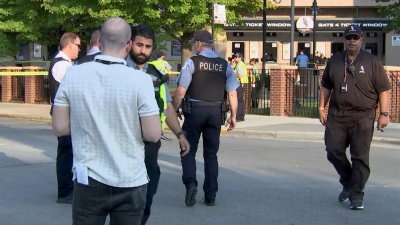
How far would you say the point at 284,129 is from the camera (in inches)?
582

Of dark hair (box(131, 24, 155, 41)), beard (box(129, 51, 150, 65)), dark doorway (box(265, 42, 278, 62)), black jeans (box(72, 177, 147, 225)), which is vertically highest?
dark doorway (box(265, 42, 278, 62))

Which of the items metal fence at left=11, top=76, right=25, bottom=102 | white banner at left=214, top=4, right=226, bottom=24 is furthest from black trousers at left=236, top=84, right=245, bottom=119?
metal fence at left=11, top=76, right=25, bottom=102

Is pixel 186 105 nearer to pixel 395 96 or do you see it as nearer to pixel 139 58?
pixel 139 58

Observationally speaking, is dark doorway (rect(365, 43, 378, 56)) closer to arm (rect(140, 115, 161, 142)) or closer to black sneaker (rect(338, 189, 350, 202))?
black sneaker (rect(338, 189, 350, 202))

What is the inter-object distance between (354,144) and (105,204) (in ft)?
12.8

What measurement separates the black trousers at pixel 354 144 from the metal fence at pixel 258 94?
40.2 feet

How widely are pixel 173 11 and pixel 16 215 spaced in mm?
16211

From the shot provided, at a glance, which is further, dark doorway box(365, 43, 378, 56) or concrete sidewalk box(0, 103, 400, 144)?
dark doorway box(365, 43, 378, 56)

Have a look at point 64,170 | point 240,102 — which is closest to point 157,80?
point 64,170

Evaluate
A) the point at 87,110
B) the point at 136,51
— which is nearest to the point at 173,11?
the point at 136,51

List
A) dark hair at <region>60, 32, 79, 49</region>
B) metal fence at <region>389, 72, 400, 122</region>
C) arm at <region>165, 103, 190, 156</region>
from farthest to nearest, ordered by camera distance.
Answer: metal fence at <region>389, 72, 400, 122</region> → dark hair at <region>60, 32, 79, 49</region> → arm at <region>165, 103, 190, 156</region>

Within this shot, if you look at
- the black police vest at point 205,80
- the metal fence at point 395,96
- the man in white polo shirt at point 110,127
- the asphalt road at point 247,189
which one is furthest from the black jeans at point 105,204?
the metal fence at point 395,96

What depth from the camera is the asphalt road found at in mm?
6449

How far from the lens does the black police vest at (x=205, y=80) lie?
6895mm
